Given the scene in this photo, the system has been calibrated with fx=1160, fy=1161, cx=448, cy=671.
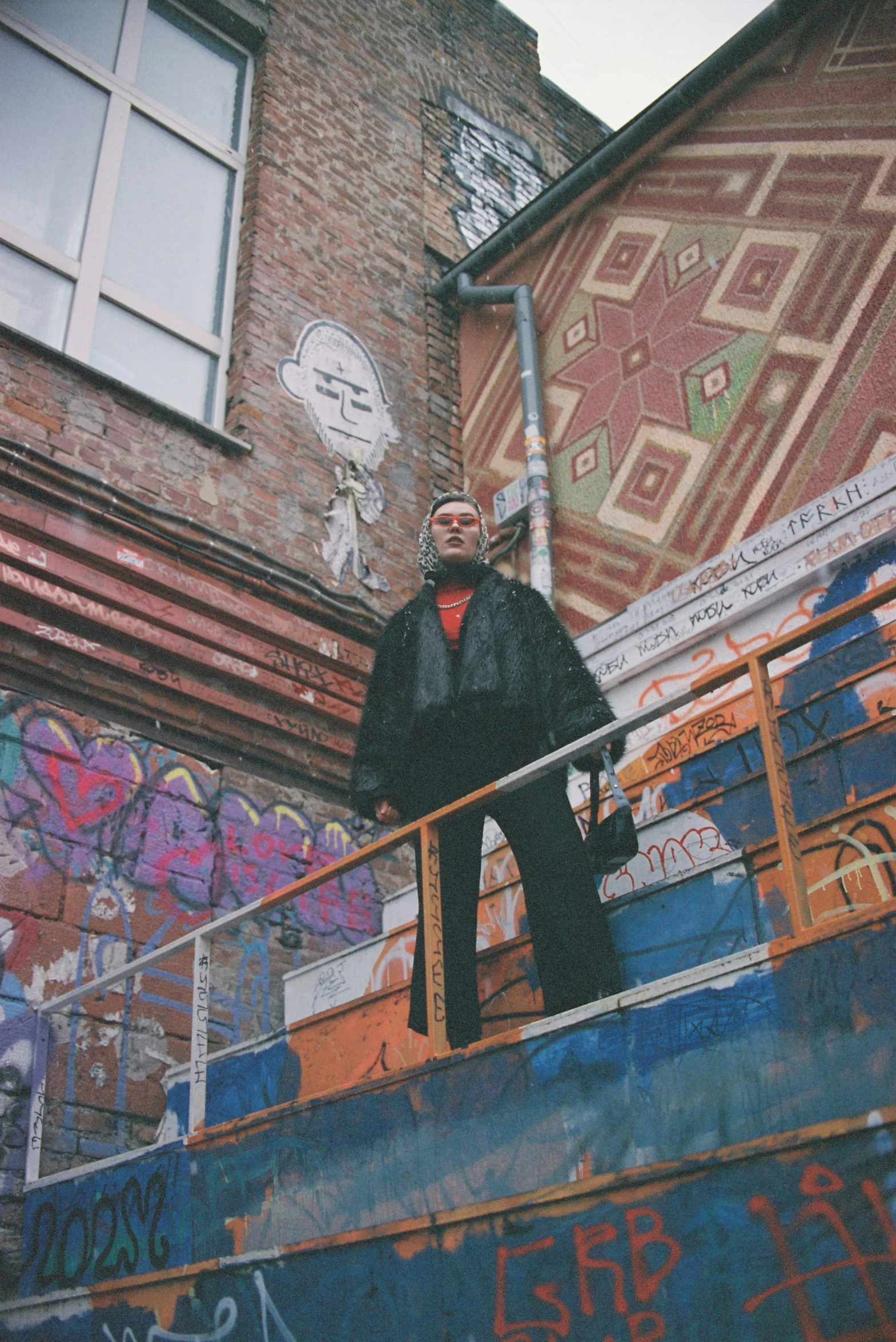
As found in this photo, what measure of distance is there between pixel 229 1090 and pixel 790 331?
15.3 feet

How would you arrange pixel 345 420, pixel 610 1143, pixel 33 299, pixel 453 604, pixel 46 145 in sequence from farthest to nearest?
pixel 345 420 → pixel 46 145 → pixel 33 299 → pixel 453 604 → pixel 610 1143

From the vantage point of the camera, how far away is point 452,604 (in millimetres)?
3715

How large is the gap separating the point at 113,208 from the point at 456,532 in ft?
13.4

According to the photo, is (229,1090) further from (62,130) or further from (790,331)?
(62,130)

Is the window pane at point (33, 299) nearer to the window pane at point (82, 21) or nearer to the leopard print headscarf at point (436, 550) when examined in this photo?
the window pane at point (82, 21)

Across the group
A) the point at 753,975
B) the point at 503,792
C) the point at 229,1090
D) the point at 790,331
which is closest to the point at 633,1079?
the point at 753,975

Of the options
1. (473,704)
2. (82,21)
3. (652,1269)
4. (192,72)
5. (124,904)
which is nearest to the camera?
(652,1269)

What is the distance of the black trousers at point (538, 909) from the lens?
9.80 ft

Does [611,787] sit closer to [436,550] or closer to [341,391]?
[436,550]

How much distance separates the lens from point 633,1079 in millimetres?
2568

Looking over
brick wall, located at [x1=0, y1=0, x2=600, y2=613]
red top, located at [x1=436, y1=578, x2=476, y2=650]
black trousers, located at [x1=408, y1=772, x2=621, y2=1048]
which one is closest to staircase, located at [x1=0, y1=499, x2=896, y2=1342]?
black trousers, located at [x1=408, y1=772, x2=621, y2=1048]

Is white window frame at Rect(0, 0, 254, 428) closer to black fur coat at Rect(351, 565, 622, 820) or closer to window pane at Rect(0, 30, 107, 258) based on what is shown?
window pane at Rect(0, 30, 107, 258)

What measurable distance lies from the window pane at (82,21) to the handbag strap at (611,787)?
5915 mm

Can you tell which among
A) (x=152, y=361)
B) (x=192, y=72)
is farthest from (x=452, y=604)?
(x=192, y=72)
